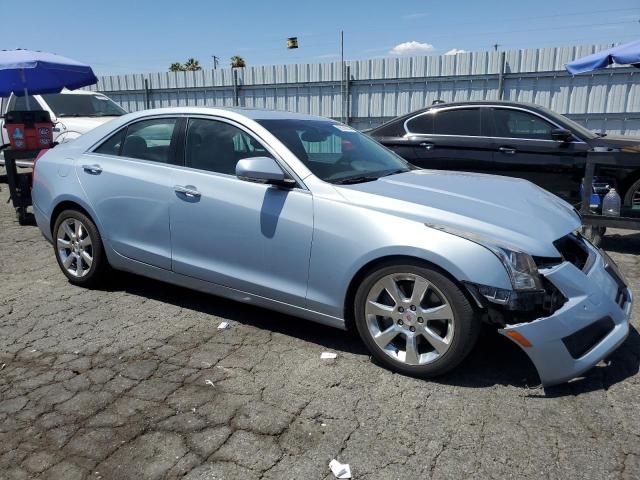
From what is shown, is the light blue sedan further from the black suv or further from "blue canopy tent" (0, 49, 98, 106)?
"blue canopy tent" (0, 49, 98, 106)

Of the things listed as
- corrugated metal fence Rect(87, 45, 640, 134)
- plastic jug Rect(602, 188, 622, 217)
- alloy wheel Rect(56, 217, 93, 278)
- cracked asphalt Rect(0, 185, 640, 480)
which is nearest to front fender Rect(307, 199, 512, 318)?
cracked asphalt Rect(0, 185, 640, 480)

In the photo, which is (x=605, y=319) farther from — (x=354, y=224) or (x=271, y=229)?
(x=271, y=229)

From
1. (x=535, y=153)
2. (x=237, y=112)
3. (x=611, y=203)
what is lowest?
(x=611, y=203)

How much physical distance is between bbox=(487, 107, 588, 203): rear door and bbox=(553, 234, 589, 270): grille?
3764mm

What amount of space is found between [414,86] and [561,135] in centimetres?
658

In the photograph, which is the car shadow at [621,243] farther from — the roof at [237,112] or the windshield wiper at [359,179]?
the roof at [237,112]

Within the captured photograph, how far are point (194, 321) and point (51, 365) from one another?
1047 millimetres

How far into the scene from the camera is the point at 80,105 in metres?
11.2

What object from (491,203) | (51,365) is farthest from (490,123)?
(51,365)

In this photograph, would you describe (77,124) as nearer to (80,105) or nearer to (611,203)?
(80,105)

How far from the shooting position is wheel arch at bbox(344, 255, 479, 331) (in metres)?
3.00

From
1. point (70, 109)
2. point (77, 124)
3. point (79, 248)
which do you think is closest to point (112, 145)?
point (79, 248)

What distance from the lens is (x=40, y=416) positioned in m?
2.89

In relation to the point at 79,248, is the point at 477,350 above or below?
below
